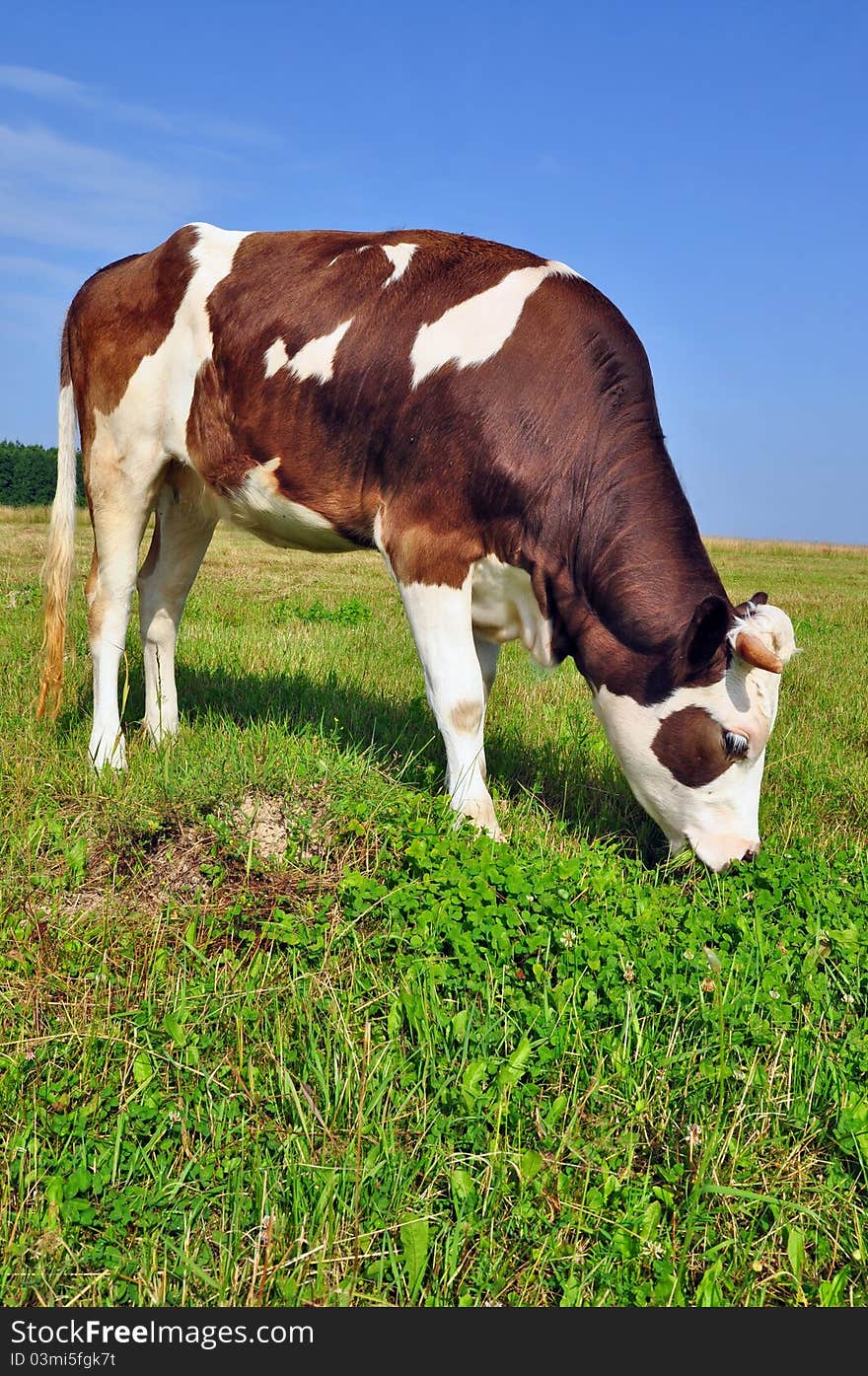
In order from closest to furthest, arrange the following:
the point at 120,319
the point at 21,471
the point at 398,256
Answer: the point at 398,256, the point at 120,319, the point at 21,471

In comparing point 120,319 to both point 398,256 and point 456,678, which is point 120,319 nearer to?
point 398,256

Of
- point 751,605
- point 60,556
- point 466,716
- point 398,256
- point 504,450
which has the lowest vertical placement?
point 466,716

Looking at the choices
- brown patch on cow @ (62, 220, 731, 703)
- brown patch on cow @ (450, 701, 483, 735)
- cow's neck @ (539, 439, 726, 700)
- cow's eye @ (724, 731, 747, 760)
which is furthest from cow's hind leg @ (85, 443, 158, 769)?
cow's eye @ (724, 731, 747, 760)

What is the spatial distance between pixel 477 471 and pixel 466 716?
1.15m

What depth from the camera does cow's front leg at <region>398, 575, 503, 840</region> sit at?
493 centimetres

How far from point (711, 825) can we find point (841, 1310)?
227 cm

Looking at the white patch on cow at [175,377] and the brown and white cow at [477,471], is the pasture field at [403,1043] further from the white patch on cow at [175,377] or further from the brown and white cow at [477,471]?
the white patch on cow at [175,377]

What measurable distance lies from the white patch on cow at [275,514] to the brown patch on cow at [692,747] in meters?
1.94

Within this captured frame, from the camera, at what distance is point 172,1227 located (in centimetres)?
277

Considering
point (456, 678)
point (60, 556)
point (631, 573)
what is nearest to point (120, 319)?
point (60, 556)

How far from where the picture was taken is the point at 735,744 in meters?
4.51

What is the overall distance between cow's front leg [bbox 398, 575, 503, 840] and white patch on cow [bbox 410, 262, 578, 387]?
1.04 meters

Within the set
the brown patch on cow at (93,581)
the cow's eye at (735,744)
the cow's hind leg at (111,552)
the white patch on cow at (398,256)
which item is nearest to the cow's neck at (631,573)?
the cow's eye at (735,744)

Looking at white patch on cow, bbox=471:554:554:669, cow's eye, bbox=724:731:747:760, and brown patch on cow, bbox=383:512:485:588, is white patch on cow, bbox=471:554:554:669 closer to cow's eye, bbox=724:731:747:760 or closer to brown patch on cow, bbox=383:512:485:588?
brown patch on cow, bbox=383:512:485:588
